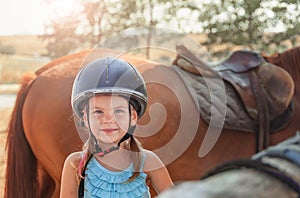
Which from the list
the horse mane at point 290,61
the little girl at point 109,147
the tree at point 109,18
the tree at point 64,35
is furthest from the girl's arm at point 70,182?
the tree at point 64,35

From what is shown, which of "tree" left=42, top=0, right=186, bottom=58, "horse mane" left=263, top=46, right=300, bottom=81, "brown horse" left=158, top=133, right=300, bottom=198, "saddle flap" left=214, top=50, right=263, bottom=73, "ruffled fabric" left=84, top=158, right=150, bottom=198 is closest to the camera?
"brown horse" left=158, top=133, right=300, bottom=198

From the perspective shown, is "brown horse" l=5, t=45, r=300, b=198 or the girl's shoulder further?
"brown horse" l=5, t=45, r=300, b=198

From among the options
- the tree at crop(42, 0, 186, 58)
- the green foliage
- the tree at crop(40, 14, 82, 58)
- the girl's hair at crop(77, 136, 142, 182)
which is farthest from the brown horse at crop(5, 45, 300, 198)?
the tree at crop(40, 14, 82, 58)

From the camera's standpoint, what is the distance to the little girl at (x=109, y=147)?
1.81 m

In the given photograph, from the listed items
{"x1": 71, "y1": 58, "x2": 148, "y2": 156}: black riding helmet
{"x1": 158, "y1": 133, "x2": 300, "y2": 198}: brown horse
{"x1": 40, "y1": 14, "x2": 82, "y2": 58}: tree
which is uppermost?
{"x1": 158, "y1": 133, "x2": 300, "y2": 198}: brown horse

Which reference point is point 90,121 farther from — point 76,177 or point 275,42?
point 275,42

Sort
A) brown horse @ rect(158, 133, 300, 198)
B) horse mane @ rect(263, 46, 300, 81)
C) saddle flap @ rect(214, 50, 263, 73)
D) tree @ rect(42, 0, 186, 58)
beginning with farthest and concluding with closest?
tree @ rect(42, 0, 186, 58) < horse mane @ rect(263, 46, 300, 81) < saddle flap @ rect(214, 50, 263, 73) < brown horse @ rect(158, 133, 300, 198)

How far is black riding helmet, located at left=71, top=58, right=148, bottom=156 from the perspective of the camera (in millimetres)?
1811

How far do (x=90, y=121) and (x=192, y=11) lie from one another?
10.9 m

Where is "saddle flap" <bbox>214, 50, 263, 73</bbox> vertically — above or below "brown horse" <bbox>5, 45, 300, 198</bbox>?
above

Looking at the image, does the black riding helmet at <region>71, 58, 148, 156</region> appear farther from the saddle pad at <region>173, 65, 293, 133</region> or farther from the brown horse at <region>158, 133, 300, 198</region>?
the saddle pad at <region>173, 65, 293, 133</region>

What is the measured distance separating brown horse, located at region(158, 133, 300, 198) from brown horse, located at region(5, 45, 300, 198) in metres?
2.52

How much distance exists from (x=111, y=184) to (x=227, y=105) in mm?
1912

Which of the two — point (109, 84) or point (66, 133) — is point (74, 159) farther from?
point (66, 133)
